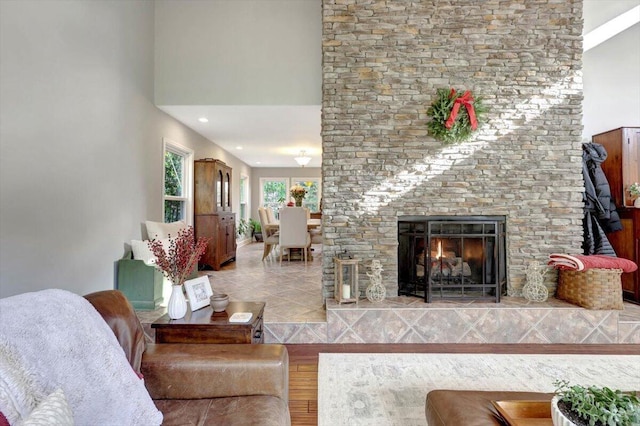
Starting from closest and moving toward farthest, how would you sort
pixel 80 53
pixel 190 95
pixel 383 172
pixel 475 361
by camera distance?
pixel 475 361 < pixel 80 53 < pixel 383 172 < pixel 190 95

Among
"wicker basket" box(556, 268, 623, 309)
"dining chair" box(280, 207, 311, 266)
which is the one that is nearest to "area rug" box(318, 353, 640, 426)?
"wicker basket" box(556, 268, 623, 309)

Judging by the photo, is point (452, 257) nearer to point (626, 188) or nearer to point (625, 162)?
Result: point (626, 188)

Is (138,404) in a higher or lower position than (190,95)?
lower

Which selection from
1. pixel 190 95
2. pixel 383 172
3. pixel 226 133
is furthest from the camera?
pixel 226 133

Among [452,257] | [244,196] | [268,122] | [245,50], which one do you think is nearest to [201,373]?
[452,257]

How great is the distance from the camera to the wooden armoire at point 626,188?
347cm

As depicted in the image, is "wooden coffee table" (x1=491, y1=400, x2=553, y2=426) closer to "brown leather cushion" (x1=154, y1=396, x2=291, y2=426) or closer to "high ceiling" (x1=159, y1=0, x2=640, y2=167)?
"brown leather cushion" (x1=154, y1=396, x2=291, y2=426)

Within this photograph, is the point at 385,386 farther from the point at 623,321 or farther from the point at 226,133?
the point at 226,133

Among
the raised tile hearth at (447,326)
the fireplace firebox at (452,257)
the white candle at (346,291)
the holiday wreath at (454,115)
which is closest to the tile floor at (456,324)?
the raised tile hearth at (447,326)

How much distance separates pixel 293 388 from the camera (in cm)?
219

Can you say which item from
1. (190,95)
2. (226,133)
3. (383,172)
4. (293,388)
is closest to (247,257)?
(226,133)

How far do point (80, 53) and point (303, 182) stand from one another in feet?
25.3

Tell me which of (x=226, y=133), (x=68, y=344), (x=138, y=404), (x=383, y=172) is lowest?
(x=138, y=404)

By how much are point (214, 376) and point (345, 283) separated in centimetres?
196
